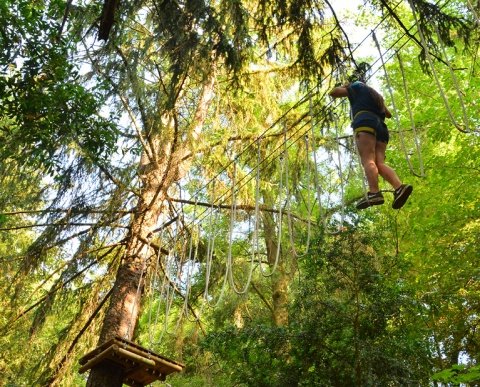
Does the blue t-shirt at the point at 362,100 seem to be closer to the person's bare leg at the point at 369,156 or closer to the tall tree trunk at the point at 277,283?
the person's bare leg at the point at 369,156

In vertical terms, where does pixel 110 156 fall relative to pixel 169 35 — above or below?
below

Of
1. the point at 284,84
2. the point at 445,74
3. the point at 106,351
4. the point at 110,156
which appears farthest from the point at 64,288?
the point at 445,74

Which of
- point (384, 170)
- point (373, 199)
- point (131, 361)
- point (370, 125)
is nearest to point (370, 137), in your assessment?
point (370, 125)

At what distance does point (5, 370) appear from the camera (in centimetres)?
782

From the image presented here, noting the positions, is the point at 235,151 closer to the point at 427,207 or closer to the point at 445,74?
the point at 427,207

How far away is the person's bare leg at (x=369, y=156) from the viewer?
9.89ft

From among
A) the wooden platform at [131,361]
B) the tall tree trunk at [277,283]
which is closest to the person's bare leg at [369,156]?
the wooden platform at [131,361]

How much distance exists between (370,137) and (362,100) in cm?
28

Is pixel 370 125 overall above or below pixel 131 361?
above

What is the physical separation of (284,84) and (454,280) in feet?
12.2

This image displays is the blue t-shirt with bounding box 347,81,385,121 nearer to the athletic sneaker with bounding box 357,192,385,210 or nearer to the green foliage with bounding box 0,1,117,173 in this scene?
the athletic sneaker with bounding box 357,192,385,210

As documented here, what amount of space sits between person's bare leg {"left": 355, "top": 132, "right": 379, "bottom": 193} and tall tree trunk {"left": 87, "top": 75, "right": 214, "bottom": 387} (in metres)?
2.25

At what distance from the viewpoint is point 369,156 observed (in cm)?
309

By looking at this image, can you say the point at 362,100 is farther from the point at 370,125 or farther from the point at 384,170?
the point at 384,170
